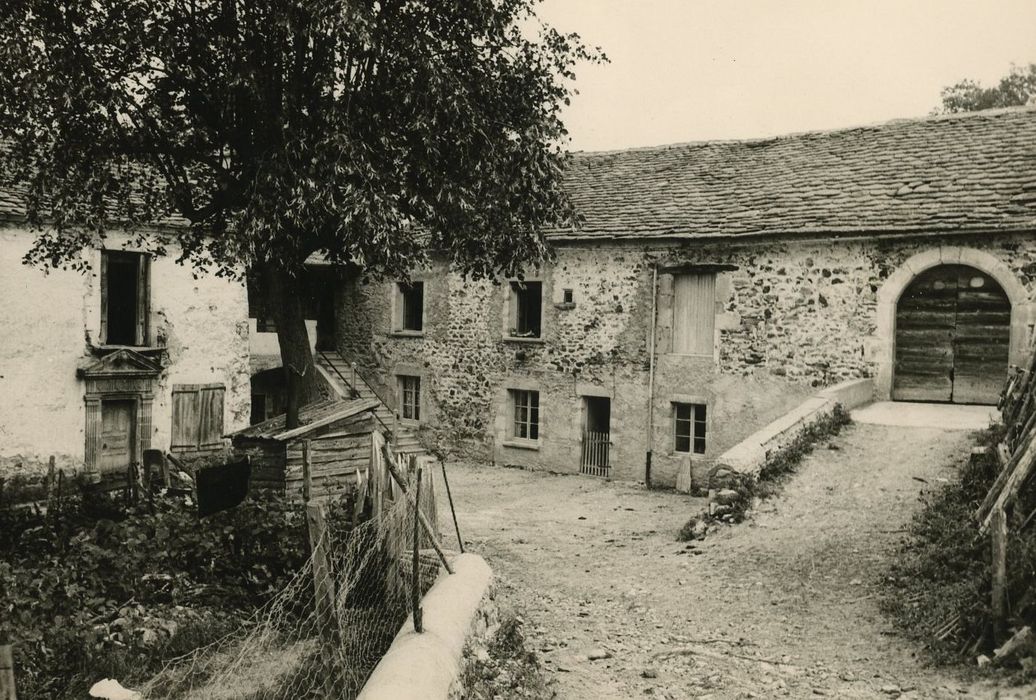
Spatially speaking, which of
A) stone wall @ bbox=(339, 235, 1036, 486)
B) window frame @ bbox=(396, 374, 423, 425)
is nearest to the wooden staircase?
window frame @ bbox=(396, 374, 423, 425)

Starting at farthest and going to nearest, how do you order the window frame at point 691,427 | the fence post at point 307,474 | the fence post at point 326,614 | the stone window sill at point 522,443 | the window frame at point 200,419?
the stone window sill at point 522,443
the window frame at point 200,419
the window frame at point 691,427
the fence post at point 307,474
the fence post at point 326,614

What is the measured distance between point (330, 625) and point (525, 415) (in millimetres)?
13407

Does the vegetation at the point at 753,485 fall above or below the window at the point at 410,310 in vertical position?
below

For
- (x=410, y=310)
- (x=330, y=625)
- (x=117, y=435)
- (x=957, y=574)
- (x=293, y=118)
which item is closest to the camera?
(x=330, y=625)

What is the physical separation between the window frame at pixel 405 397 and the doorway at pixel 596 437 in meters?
4.49

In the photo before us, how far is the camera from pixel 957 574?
6.72 meters

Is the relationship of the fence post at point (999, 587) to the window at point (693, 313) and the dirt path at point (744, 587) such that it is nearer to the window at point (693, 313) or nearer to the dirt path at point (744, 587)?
the dirt path at point (744, 587)

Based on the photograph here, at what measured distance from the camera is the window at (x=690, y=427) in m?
16.0

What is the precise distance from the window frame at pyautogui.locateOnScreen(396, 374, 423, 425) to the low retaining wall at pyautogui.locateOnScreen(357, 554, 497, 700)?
13.2m

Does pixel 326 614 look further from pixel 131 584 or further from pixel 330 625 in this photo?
pixel 131 584

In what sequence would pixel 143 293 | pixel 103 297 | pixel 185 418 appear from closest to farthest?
pixel 103 297, pixel 143 293, pixel 185 418

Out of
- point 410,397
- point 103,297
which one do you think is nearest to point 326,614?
point 103,297

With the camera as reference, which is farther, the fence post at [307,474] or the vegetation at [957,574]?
the fence post at [307,474]

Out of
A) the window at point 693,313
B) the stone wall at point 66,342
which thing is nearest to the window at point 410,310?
the stone wall at point 66,342
